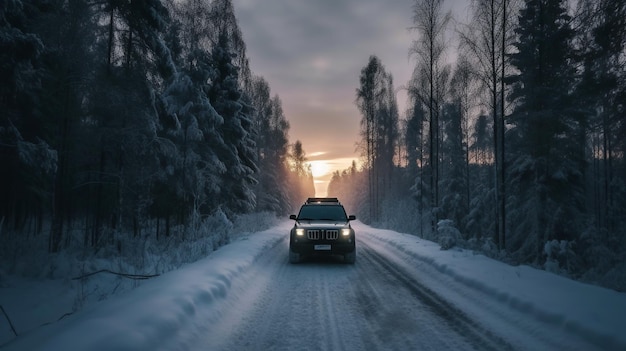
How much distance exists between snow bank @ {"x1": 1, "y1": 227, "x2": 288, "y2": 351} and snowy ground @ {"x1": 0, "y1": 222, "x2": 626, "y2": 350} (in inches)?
0.6

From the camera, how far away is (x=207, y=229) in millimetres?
15148

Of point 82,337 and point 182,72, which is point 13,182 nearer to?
point 182,72

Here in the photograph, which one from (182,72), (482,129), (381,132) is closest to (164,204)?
(182,72)

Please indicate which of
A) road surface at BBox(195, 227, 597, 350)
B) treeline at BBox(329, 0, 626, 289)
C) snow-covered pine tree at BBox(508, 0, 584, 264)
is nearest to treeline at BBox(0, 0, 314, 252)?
road surface at BBox(195, 227, 597, 350)

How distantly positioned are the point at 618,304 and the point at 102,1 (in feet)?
52.7

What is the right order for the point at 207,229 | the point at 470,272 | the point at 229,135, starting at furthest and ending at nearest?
the point at 229,135
the point at 207,229
the point at 470,272

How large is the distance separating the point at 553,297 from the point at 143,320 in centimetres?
624

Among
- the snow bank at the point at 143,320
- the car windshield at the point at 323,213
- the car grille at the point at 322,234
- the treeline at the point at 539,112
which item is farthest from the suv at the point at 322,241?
the treeline at the point at 539,112

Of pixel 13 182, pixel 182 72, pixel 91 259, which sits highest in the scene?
pixel 182 72

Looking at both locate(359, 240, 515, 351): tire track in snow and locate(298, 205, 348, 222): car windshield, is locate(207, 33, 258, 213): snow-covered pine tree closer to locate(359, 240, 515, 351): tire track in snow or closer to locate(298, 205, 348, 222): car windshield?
locate(298, 205, 348, 222): car windshield

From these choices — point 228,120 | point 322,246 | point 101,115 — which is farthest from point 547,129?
point 101,115

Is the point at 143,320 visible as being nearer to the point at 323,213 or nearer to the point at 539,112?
the point at 323,213

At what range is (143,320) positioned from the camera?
4.09 m

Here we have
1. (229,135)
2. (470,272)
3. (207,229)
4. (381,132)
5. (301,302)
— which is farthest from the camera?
(381,132)
